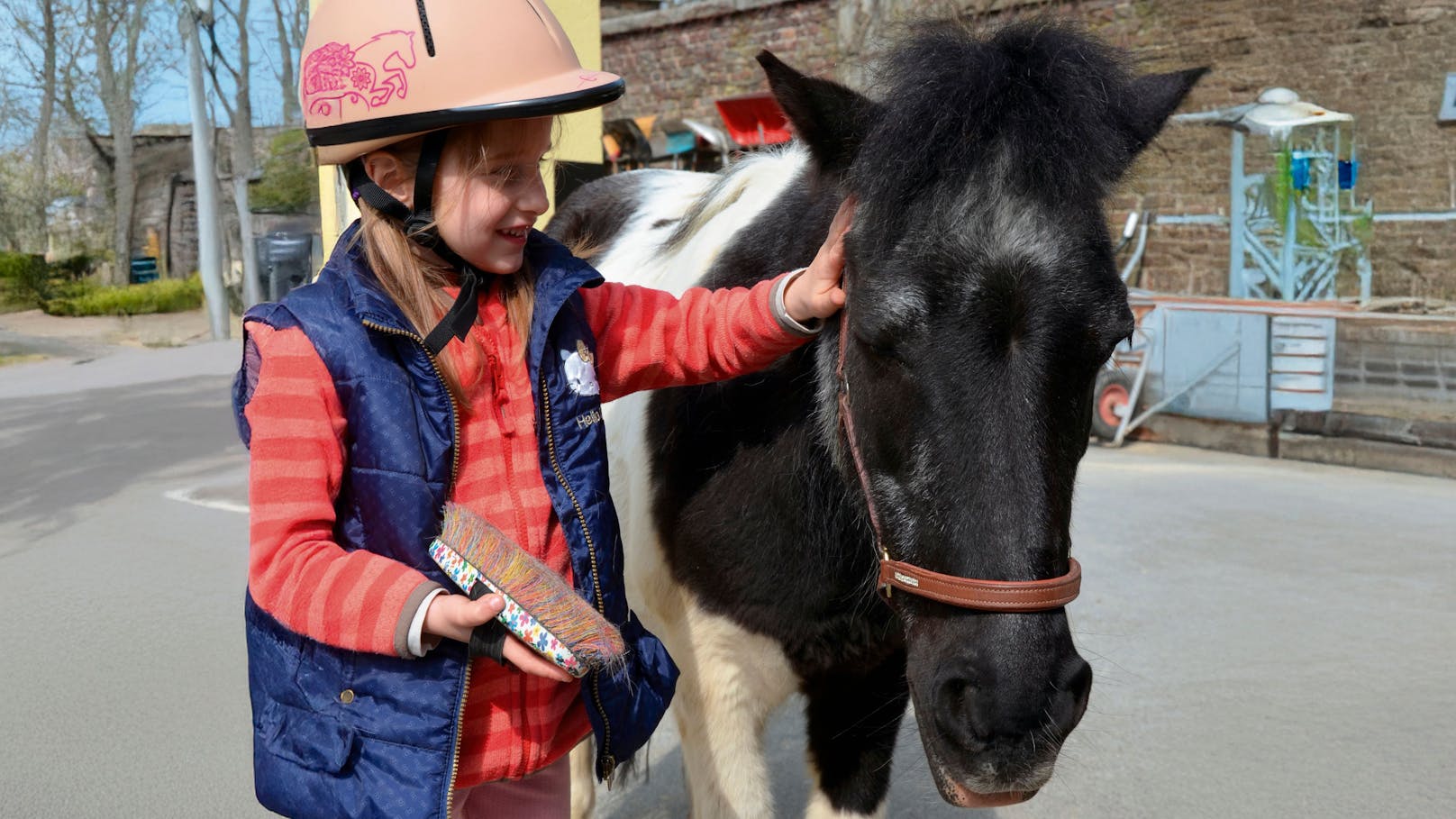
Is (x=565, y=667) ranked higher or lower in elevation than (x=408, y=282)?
lower

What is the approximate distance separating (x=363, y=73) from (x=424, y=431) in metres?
0.55

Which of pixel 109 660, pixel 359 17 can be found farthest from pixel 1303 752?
pixel 109 660

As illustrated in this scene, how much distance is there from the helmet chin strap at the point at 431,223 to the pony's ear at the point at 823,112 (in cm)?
54

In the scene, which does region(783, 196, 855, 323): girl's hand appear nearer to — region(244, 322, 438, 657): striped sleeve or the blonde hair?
the blonde hair

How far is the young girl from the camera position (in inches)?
59.7

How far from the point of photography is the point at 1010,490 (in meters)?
1.51

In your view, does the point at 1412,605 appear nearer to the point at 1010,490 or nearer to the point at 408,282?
the point at 1010,490

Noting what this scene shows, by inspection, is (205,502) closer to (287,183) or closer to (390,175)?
(390,175)

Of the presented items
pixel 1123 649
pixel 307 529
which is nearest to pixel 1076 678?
pixel 307 529

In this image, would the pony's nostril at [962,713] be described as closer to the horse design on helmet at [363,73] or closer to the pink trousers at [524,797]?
the pink trousers at [524,797]

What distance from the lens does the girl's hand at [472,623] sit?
1457 mm

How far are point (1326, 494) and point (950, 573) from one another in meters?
5.92

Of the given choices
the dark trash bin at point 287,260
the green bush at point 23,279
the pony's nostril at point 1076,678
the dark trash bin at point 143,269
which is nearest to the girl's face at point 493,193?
the pony's nostril at point 1076,678

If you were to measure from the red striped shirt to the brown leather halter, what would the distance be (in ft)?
1.27
